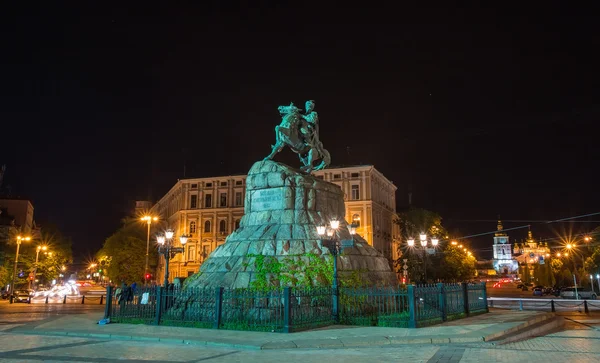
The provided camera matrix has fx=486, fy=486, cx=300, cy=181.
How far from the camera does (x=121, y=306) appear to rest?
55.4 ft

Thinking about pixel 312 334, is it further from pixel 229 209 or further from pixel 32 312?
pixel 229 209

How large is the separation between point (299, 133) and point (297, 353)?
39.7 feet

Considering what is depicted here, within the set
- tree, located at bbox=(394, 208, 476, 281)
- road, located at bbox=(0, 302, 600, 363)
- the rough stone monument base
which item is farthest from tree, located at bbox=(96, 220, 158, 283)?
road, located at bbox=(0, 302, 600, 363)

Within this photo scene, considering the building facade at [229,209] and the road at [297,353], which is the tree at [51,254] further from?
the road at [297,353]

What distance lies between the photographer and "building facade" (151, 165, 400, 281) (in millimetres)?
62125

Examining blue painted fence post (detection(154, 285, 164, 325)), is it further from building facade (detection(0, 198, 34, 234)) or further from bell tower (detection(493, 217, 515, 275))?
bell tower (detection(493, 217, 515, 275))

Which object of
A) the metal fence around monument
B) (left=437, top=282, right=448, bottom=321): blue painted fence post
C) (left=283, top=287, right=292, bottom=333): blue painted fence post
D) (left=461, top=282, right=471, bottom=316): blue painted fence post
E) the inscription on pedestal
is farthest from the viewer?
the inscription on pedestal

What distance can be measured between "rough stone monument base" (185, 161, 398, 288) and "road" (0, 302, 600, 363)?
5115mm

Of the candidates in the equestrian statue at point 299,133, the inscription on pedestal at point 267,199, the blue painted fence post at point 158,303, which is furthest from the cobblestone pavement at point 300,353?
the equestrian statue at point 299,133

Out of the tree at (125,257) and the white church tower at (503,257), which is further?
the white church tower at (503,257)

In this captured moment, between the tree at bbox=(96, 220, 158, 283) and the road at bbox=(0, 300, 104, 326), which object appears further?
the tree at bbox=(96, 220, 158, 283)

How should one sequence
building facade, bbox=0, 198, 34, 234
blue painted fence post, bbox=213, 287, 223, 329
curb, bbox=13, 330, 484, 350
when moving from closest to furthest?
curb, bbox=13, 330, 484, 350 < blue painted fence post, bbox=213, 287, 223, 329 < building facade, bbox=0, 198, 34, 234

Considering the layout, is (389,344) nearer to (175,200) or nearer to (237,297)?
(237,297)

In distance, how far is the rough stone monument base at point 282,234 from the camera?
17.4 meters
